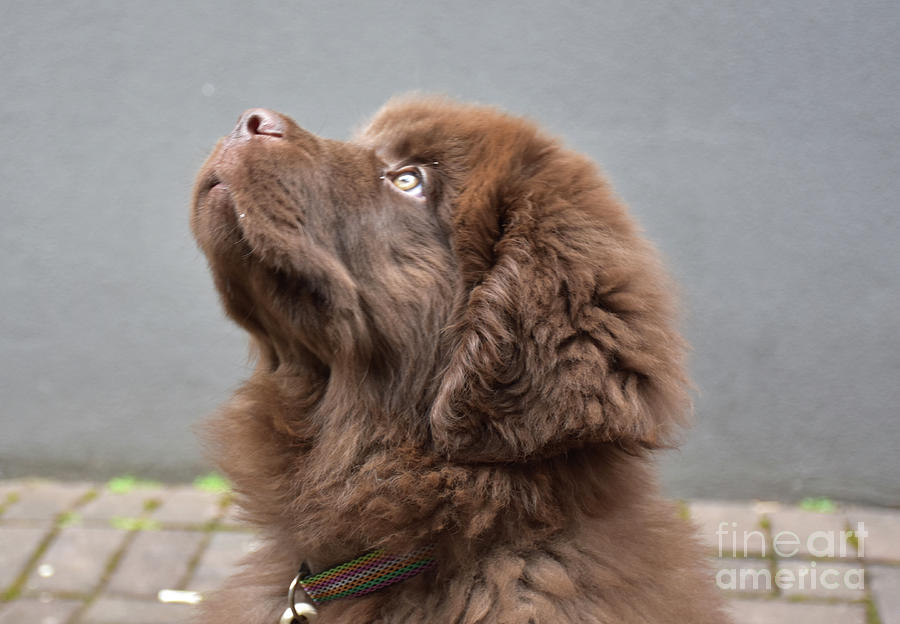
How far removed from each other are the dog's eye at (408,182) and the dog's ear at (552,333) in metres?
A: 0.21

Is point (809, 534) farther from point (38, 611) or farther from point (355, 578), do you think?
point (38, 611)

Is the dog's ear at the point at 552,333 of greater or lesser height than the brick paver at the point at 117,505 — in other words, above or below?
above

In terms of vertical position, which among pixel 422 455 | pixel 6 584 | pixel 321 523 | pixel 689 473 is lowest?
pixel 689 473

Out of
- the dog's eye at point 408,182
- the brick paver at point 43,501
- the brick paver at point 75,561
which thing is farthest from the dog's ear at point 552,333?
the brick paver at point 43,501

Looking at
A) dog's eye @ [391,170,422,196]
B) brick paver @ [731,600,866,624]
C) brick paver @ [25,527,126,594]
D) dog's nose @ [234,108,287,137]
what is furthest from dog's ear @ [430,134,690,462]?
brick paver @ [25,527,126,594]

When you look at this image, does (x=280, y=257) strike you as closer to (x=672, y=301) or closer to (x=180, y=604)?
(x=672, y=301)

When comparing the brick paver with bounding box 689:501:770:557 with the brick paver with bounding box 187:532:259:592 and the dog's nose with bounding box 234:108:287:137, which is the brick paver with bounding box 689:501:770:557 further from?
the dog's nose with bounding box 234:108:287:137

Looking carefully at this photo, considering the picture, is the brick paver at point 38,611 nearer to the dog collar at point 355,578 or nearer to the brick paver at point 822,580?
the dog collar at point 355,578

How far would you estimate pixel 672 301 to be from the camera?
7.41 ft

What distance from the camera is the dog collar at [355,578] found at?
2150 millimetres

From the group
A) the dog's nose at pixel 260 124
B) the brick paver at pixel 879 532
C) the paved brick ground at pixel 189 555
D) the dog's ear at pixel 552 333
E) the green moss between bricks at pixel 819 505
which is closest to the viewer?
the dog's ear at pixel 552 333

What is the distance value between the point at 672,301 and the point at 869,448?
130 inches

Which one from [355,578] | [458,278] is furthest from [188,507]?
[458,278]

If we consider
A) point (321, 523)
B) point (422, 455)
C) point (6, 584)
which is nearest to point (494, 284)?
point (422, 455)
